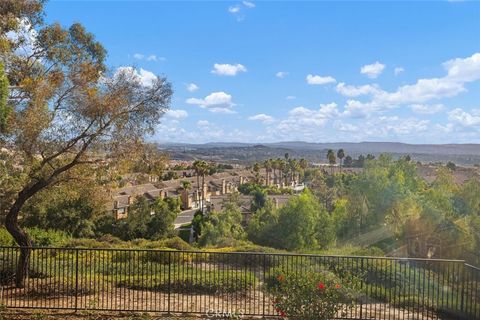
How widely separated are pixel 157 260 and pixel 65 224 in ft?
92.0

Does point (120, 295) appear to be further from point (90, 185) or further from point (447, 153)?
point (447, 153)

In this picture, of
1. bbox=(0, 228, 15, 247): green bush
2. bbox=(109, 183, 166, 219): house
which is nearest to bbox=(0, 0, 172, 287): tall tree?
bbox=(0, 228, 15, 247): green bush

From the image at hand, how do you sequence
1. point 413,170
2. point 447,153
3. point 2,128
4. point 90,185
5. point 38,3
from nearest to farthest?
point 2,128 < point 90,185 < point 38,3 < point 413,170 < point 447,153

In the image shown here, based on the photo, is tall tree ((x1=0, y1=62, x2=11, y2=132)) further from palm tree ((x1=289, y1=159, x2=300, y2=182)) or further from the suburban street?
palm tree ((x1=289, y1=159, x2=300, y2=182))

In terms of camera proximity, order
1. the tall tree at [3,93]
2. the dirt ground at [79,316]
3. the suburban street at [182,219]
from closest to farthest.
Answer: the tall tree at [3,93] → the dirt ground at [79,316] → the suburban street at [182,219]

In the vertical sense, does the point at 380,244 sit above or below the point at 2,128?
below

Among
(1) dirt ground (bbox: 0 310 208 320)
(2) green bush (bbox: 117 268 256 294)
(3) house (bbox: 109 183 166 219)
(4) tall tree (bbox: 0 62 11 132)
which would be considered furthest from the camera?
(3) house (bbox: 109 183 166 219)

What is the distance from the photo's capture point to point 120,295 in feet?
35.5

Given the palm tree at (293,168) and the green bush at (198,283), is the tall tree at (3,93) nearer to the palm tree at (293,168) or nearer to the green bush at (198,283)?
the green bush at (198,283)

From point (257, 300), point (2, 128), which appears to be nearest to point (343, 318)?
point (257, 300)

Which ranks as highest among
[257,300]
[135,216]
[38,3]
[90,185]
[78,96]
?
[38,3]

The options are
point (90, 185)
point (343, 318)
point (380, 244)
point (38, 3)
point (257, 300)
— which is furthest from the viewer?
point (380, 244)

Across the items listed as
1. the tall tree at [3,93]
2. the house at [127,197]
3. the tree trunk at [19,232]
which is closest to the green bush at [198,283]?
the tree trunk at [19,232]

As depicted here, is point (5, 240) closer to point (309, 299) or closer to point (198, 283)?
point (198, 283)
